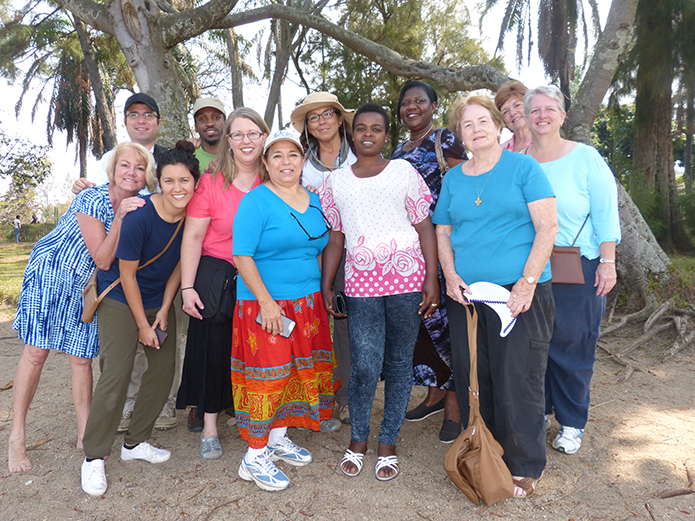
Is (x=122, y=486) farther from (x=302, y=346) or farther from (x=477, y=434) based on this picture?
(x=477, y=434)

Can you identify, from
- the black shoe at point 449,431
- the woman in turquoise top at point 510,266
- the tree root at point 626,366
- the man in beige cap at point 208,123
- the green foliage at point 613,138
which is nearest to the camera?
the woman in turquoise top at point 510,266

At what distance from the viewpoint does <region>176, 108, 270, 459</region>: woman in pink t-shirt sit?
2.78 metres

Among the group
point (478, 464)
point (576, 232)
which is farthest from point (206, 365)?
point (576, 232)

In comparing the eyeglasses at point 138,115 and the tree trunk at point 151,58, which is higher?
the tree trunk at point 151,58

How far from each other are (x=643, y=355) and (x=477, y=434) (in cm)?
347

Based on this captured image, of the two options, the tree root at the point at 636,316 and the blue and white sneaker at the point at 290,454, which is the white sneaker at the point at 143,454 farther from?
the tree root at the point at 636,316

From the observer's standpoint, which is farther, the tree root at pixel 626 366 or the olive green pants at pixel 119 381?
the tree root at pixel 626 366

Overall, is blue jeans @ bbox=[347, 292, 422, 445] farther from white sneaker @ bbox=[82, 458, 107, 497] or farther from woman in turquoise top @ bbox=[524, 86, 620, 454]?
white sneaker @ bbox=[82, 458, 107, 497]

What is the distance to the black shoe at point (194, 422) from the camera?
3375mm

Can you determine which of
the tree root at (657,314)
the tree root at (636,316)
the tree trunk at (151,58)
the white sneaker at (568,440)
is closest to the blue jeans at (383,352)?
the white sneaker at (568,440)

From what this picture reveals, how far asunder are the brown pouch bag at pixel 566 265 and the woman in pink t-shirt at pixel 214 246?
1.91 m

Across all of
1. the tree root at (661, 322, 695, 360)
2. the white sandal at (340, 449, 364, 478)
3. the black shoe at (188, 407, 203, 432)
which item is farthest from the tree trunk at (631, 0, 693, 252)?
the black shoe at (188, 407, 203, 432)

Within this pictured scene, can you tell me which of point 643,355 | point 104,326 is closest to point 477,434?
point 104,326

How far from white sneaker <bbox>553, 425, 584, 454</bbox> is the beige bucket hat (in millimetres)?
2604
